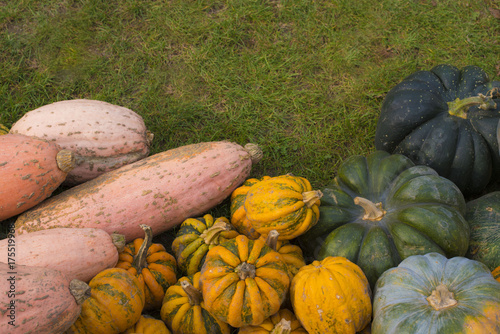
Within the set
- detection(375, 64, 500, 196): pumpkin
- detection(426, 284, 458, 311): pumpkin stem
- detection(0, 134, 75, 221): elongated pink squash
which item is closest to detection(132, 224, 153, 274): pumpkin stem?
detection(0, 134, 75, 221): elongated pink squash

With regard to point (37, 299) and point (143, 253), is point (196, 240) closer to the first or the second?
point (143, 253)

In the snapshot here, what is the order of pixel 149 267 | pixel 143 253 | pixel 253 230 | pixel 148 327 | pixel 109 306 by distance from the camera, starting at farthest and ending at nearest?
pixel 253 230 < pixel 149 267 < pixel 143 253 < pixel 148 327 < pixel 109 306

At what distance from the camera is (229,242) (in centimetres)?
278

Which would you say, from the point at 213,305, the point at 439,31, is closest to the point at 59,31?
the point at 213,305

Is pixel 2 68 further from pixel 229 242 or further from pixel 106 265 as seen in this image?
pixel 229 242

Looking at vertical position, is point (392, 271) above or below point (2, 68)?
below

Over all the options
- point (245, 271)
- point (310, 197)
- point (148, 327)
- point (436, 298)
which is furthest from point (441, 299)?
point (148, 327)

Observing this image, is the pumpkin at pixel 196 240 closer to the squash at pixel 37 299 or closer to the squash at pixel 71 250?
the squash at pixel 71 250

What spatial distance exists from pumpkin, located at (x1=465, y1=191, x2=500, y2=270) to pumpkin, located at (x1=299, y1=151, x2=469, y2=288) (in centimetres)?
23

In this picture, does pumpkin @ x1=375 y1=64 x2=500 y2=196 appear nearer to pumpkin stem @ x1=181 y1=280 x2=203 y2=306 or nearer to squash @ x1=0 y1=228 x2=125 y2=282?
pumpkin stem @ x1=181 y1=280 x2=203 y2=306

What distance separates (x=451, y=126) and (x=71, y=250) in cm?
293

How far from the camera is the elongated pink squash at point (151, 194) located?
3.17m

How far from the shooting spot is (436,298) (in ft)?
7.95

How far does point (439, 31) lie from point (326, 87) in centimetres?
151
